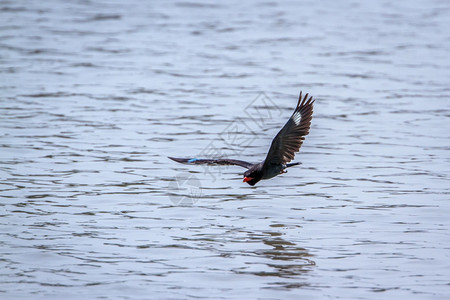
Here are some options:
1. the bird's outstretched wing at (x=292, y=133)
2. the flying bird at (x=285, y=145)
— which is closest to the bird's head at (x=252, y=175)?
Result: the flying bird at (x=285, y=145)

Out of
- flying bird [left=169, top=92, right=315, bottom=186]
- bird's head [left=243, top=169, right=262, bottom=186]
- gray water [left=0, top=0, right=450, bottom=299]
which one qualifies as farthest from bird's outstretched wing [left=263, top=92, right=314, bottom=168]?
gray water [left=0, top=0, right=450, bottom=299]

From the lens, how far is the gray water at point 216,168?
6.56m

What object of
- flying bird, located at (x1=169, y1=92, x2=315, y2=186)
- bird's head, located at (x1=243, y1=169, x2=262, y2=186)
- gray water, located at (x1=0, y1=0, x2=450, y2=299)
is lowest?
gray water, located at (x1=0, y1=0, x2=450, y2=299)

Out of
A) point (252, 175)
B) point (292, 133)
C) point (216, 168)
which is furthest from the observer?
point (216, 168)

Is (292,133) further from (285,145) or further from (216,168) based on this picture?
(216,168)

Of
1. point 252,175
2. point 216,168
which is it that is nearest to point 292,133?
point 252,175

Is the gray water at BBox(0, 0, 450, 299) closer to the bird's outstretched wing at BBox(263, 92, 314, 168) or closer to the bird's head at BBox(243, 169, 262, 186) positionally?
the bird's head at BBox(243, 169, 262, 186)

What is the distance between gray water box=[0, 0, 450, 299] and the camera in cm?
656

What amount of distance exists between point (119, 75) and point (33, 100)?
2247 mm

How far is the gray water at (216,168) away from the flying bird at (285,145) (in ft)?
1.74

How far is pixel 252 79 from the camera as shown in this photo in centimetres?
1445

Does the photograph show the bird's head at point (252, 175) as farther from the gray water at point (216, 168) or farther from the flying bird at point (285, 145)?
the gray water at point (216, 168)

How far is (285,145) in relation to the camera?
758 cm

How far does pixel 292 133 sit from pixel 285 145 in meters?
0.15
